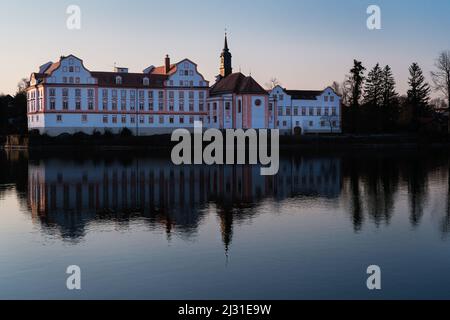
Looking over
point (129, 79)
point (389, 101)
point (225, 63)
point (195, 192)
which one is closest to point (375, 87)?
point (389, 101)

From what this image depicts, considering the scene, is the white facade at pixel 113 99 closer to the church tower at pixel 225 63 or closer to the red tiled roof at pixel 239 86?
the red tiled roof at pixel 239 86

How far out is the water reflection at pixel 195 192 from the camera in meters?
20.3

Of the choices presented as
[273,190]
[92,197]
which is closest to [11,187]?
[92,197]

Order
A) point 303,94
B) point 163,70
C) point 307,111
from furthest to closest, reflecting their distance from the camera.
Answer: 1. point 303,94
2. point 307,111
3. point 163,70

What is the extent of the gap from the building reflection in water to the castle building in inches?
1293

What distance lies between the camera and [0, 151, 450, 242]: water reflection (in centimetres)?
2028

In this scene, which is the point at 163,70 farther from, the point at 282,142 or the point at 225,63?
the point at 282,142

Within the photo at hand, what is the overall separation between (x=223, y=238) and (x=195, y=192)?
1056 centimetres

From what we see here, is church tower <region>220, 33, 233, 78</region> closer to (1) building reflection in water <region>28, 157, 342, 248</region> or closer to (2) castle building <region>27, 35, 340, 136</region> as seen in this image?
(2) castle building <region>27, 35, 340, 136</region>

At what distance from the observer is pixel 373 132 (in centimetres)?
8162

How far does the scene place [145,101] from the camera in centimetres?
7862

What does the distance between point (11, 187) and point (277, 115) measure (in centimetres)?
5596

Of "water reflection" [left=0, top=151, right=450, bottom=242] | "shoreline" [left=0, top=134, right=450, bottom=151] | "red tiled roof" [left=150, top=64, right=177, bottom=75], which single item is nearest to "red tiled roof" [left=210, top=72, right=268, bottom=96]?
"red tiled roof" [left=150, top=64, right=177, bottom=75]

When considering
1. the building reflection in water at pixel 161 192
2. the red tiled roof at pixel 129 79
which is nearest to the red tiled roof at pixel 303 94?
the red tiled roof at pixel 129 79
